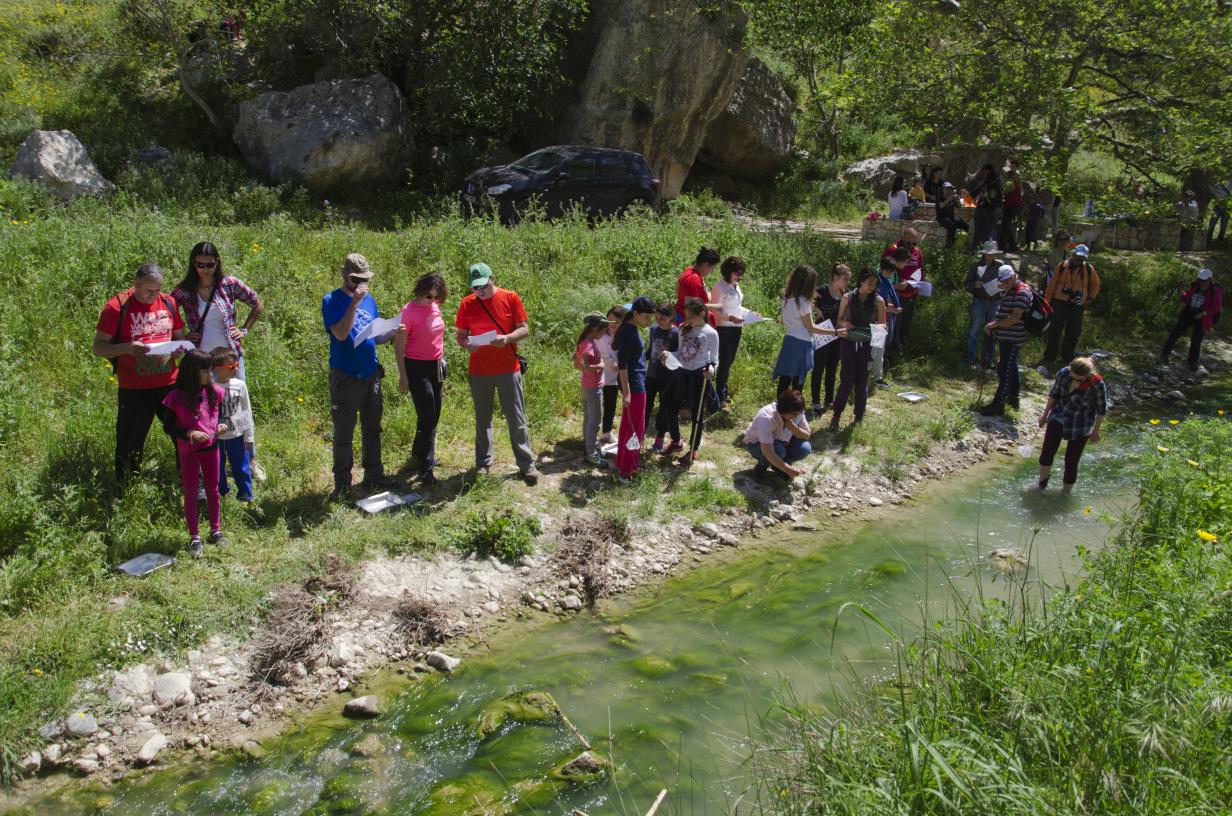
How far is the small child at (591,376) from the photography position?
7891 mm

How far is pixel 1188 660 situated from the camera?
4.47 m

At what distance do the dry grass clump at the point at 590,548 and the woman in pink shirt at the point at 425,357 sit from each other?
1.38m

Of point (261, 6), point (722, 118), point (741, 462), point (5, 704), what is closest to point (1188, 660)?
point (741, 462)

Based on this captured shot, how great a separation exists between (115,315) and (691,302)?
464 centimetres

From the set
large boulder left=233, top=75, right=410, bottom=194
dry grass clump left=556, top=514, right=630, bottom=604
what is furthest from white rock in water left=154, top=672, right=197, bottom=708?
large boulder left=233, top=75, right=410, bottom=194

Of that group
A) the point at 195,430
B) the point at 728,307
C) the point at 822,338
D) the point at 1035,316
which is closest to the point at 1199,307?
the point at 1035,316

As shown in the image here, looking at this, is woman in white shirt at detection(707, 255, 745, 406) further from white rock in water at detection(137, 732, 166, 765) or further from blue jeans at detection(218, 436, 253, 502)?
Result: white rock in water at detection(137, 732, 166, 765)

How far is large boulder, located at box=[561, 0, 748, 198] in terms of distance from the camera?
1855cm

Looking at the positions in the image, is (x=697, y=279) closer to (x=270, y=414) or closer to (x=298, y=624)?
(x=270, y=414)

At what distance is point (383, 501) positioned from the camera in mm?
7070

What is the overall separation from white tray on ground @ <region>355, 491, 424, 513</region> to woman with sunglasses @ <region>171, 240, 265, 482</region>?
141cm

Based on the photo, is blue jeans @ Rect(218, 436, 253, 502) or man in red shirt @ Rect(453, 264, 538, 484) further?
man in red shirt @ Rect(453, 264, 538, 484)

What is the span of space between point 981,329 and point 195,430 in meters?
10.1

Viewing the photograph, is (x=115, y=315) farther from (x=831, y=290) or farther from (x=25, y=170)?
(x=25, y=170)
